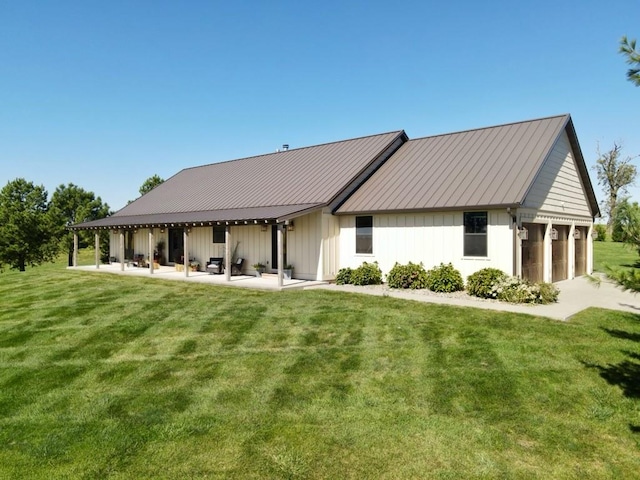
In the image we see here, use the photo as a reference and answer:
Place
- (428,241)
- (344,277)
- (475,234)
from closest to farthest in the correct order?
(475,234)
(428,241)
(344,277)

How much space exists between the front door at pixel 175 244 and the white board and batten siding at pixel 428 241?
10.3 m

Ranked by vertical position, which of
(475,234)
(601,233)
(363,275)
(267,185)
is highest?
(267,185)

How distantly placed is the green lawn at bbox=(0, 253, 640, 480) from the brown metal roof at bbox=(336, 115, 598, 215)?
481 cm

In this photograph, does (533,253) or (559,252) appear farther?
(559,252)

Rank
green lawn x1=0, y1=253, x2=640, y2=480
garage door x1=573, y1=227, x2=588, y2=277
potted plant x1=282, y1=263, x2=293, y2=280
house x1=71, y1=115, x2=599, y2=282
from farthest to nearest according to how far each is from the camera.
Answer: garage door x1=573, y1=227, x2=588, y2=277
potted plant x1=282, y1=263, x2=293, y2=280
house x1=71, y1=115, x2=599, y2=282
green lawn x1=0, y1=253, x2=640, y2=480

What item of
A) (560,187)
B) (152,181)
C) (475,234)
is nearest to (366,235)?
(475,234)

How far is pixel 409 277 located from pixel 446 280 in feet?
4.35

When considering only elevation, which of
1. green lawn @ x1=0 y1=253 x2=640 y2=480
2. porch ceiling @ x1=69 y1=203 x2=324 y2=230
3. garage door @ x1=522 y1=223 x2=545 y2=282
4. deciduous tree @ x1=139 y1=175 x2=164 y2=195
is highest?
deciduous tree @ x1=139 y1=175 x2=164 y2=195

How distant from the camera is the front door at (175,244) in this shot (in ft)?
72.8

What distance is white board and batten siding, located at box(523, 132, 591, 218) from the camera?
14406mm

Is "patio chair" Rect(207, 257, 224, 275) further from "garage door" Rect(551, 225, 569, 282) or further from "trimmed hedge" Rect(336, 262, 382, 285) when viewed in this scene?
"garage door" Rect(551, 225, 569, 282)

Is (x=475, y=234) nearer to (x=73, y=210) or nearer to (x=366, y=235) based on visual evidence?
(x=366, y=235)

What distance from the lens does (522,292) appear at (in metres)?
11.6

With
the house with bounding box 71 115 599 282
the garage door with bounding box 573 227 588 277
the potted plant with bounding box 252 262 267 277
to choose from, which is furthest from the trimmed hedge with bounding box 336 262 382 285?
the garage door with bounding box 573 227 588 277
